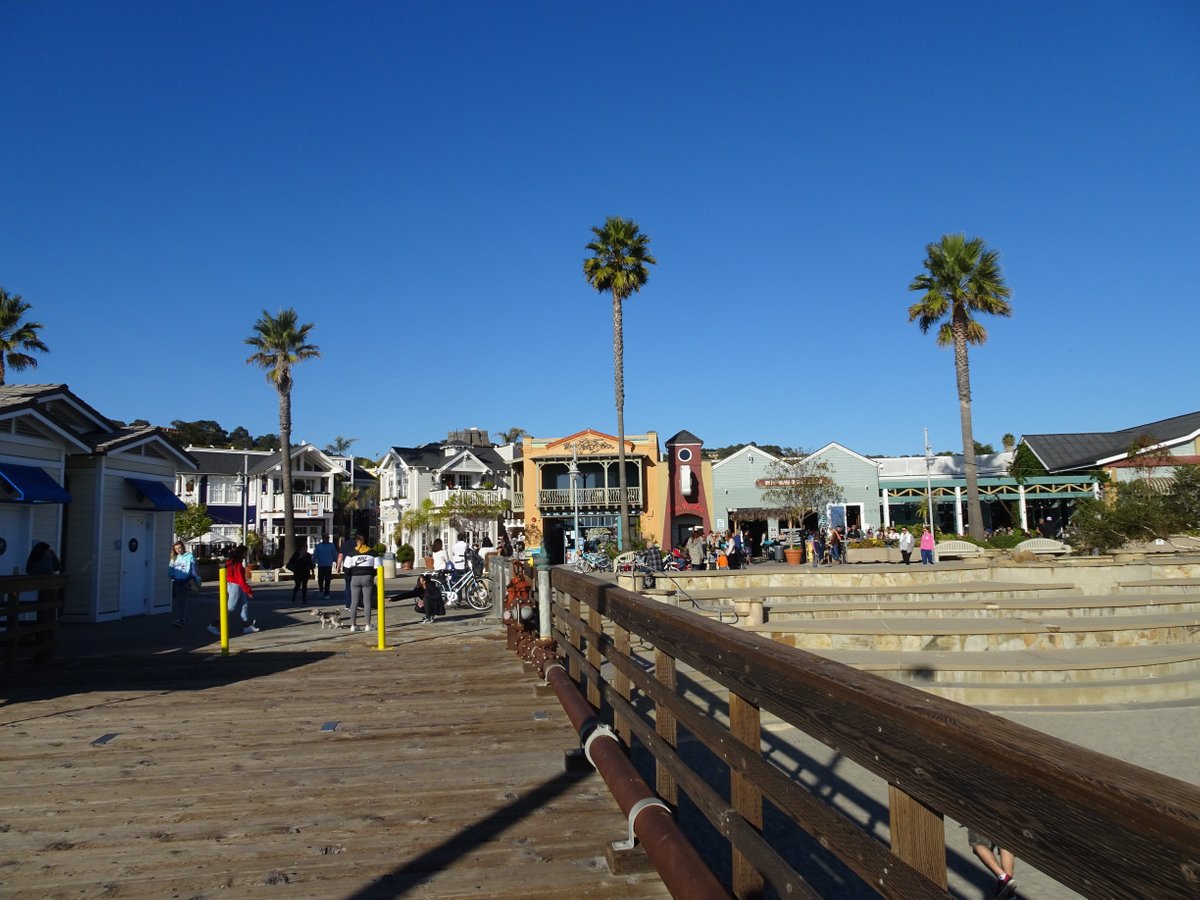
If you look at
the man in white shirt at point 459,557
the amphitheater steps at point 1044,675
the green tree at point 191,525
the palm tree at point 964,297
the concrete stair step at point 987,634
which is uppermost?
the palm tree at point 964,297

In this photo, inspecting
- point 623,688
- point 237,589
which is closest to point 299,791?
point 623,688

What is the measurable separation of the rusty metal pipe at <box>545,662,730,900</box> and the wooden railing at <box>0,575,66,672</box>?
6618 millimetres

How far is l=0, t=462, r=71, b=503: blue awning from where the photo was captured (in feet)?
40.4

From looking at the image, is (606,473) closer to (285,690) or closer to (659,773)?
(285,690)

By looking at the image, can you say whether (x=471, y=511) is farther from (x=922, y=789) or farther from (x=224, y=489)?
(x=922, y=789)

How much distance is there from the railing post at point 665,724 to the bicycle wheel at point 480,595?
44.2 feet

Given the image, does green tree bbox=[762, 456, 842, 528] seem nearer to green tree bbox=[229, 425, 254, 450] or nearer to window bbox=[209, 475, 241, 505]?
window bbox=[209, 475, 241, 505]

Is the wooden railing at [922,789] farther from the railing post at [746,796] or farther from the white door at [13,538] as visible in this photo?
the white door at [13,538]

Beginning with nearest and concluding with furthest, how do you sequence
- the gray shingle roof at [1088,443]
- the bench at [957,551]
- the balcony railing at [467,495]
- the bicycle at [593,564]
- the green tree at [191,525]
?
the bicycle at [593,564] → the bench at [957,551] → the green tree at [191,525] → the gray shingle roof at [1088,443] → the balcony railing at [467,495]

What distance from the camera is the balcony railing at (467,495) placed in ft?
172

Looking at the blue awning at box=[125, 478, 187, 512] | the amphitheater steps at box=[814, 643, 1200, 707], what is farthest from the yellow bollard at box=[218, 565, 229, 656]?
the amphitheater steps at box=[814, 643, 1200, 707]

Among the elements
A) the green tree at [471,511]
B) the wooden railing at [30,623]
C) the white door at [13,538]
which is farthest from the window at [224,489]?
the wooden railing at [30,623]

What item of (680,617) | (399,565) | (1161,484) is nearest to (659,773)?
(680,617)

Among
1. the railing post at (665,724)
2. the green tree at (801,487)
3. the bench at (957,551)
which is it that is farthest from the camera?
the green tree at (801,487)
